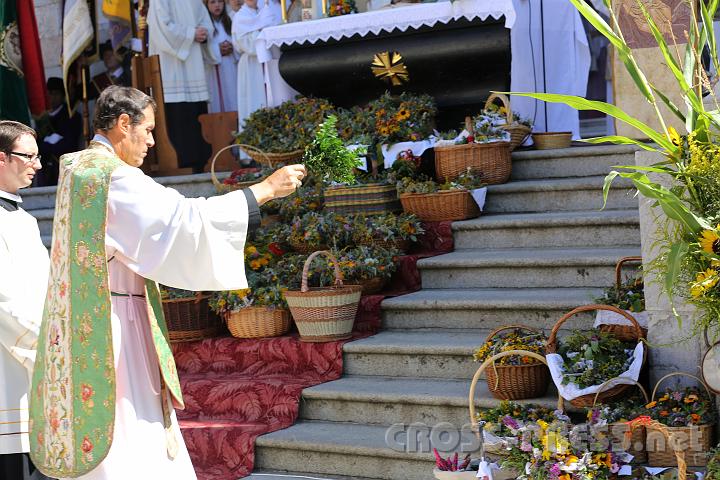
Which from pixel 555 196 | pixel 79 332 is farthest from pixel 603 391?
pixel 555 196

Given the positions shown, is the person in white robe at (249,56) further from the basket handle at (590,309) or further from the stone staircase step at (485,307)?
the basket handle at (590,309)

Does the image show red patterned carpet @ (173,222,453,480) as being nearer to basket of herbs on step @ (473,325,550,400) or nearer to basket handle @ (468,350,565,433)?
basket of herbs on step @ (473,325,550,400)

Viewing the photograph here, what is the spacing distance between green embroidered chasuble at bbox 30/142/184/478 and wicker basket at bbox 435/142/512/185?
3.93m

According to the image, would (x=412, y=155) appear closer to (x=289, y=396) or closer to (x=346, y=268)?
(x=346, y=268)

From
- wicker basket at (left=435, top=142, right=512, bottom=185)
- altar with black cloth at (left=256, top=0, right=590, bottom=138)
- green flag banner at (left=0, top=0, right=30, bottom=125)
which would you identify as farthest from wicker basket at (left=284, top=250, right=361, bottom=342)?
green flag banner at (left=0, top=0, right=30, bottom=125)

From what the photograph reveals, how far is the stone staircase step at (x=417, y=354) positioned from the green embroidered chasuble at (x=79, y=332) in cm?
240

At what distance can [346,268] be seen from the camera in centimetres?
626

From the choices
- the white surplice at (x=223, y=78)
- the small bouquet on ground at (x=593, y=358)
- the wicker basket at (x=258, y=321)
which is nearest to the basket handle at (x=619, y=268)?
the small bouquet on ground at (x=593, y=358)

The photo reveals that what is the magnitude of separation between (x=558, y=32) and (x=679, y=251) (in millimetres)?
4962

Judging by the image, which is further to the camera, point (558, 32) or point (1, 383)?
point (558, 32)

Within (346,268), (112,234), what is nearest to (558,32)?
(346,268)

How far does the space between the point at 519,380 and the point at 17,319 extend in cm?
226

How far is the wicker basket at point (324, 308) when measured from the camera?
231 inches

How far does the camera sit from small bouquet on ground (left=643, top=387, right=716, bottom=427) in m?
4.17
